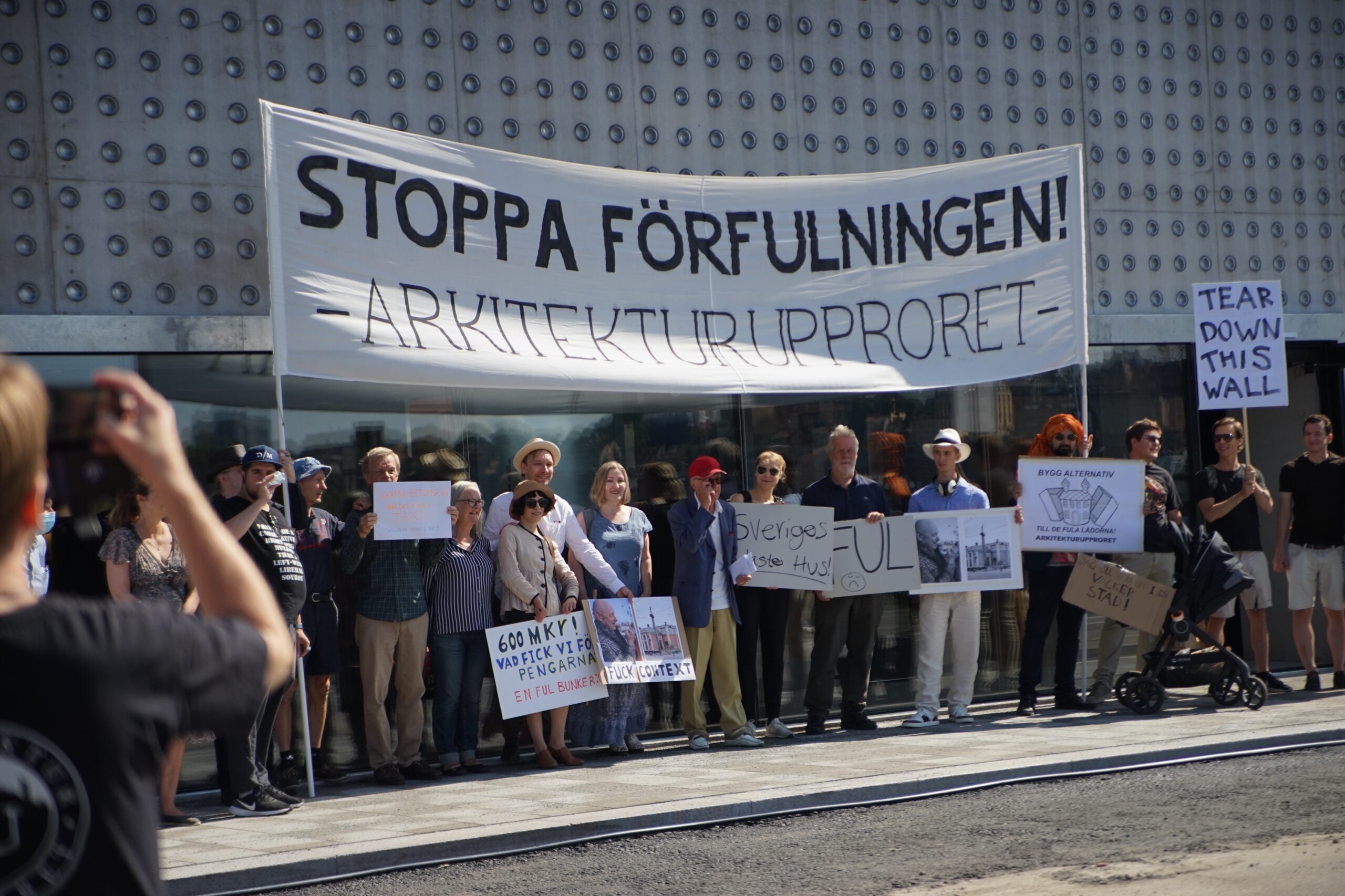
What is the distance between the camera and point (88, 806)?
1.84 meters

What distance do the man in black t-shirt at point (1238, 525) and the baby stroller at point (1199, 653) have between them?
0.89 meters

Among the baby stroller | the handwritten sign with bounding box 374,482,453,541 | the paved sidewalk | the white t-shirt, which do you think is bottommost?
the paved sidewalk

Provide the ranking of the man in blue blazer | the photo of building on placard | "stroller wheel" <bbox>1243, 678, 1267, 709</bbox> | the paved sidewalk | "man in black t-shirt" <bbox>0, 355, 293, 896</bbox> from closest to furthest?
"man in black t-shirt" <bbox>0, 355, 293, 896</bbox> < the paved sidewalk < the man in blue blazer < "stroller wheel" <bbox>1243, 678, 1267, 709</bbox> < the photo of building on placard

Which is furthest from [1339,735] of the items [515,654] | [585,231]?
[585,231]

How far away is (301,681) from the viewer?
823 centimetres

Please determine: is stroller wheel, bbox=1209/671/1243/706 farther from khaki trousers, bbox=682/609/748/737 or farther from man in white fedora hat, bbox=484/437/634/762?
man in white fedora hat, bbox=484/437/634/762

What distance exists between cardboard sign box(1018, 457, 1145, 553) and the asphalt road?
120 inches

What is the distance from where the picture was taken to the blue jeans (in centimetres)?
902

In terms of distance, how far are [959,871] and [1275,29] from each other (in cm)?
1037

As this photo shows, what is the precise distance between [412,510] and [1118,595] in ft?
16.8

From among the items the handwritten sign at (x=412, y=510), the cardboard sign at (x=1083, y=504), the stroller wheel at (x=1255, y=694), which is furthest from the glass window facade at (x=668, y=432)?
the stroller wheel at (x=1255, y=694)

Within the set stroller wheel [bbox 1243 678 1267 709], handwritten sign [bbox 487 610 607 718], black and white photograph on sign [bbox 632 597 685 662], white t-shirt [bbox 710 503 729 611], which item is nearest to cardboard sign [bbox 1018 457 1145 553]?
stroller wheel [bbox 1243 678 1267 709]

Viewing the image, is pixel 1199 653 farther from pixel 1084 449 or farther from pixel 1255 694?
pixel 1084 449

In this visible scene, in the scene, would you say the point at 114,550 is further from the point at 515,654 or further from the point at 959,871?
the point at 959,871
